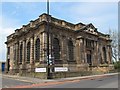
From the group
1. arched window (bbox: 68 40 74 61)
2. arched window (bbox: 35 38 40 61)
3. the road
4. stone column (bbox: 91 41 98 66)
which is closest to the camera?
the road

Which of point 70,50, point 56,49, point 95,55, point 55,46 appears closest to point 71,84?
point 56,49

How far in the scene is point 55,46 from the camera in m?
36.7

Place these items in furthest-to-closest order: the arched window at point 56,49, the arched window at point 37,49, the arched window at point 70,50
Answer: the arched window at point 70,50, the arched window at point 56,49, the arched window at point 37,49

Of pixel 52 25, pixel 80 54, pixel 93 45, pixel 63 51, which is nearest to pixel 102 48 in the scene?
pixel 93 45

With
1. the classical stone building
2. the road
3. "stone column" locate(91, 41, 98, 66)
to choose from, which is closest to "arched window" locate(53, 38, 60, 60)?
the classical stone building

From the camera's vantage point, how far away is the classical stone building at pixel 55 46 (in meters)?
35.1

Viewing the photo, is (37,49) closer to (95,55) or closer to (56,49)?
(56,49)

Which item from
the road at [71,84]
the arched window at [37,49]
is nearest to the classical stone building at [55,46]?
the arched window at [37,49]

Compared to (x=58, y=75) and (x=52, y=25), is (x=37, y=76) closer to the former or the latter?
(x=58, y=75)

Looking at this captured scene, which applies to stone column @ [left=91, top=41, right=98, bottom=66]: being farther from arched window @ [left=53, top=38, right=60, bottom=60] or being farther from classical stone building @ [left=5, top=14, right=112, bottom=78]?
arched window @ [left=53, top=38, right=60, bottom=60]

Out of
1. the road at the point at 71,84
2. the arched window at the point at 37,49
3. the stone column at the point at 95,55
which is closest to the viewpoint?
the road at the point at 71,84

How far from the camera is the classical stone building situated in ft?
115

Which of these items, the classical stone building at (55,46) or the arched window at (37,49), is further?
the arched window at (37,49)

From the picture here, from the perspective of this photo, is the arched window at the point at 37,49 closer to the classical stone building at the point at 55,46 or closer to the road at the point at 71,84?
the classical stone building at the point at 55,46
